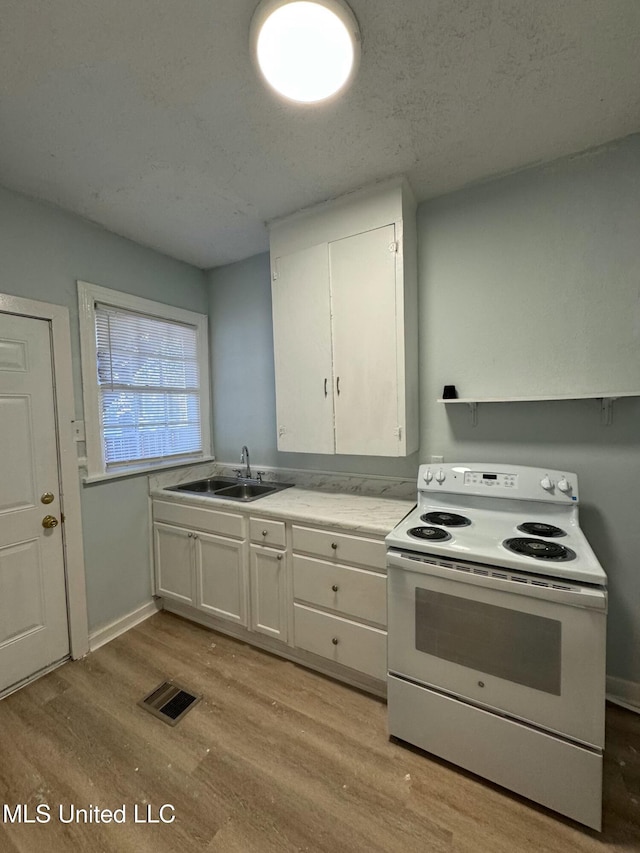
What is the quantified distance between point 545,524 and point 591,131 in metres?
1.81

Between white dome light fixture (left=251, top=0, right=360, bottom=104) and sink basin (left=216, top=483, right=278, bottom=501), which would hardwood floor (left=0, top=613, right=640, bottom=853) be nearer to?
sink basin (left=216, top=483, right=278, bottom=501)

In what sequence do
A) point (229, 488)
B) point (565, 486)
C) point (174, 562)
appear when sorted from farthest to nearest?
point (229, 488)
point (174, 562)
point (565, 486)

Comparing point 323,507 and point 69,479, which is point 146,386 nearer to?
point 69,479

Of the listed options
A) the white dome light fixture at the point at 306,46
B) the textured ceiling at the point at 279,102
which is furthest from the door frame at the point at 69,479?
the white dome light fixture at the point at 306,46

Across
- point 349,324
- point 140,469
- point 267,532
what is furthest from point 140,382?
point 349,324

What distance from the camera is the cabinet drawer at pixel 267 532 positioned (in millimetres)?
2062

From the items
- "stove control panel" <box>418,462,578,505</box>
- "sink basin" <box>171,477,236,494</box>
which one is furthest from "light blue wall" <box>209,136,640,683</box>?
"sink basin" <box>171,477,236,494</box>

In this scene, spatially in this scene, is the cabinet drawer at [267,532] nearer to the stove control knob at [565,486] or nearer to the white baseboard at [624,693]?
the stove control knob at [565,486]

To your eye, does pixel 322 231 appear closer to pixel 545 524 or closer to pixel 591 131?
pixel 591 131

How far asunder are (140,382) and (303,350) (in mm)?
1278

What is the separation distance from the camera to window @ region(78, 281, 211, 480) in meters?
2.29

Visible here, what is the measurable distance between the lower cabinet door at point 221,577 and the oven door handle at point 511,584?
1120 millimetres

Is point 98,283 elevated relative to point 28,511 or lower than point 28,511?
elevated

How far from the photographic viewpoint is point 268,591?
6.96ft
